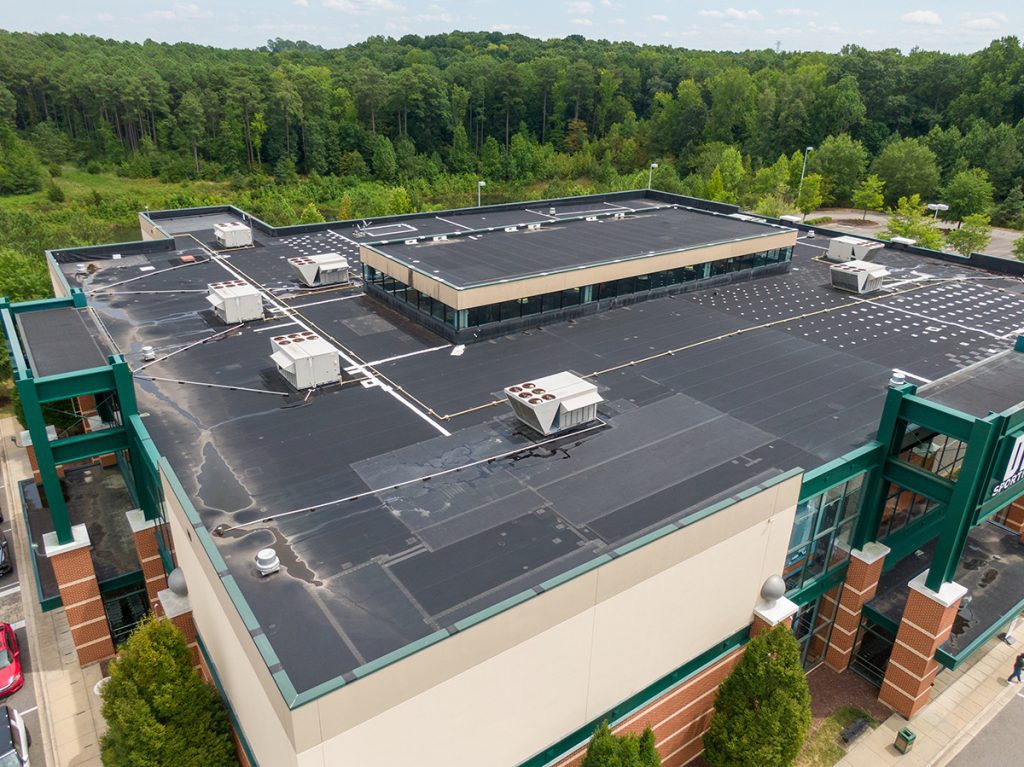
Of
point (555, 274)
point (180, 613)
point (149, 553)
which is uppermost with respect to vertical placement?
point (555, 274)

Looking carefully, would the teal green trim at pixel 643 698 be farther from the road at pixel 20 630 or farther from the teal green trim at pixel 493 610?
the road at pixel 20 630

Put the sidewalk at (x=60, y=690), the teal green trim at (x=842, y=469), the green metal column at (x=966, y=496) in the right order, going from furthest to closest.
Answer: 1. the sidewalk at (x=60, y=690)
2. the teal green trim at (x=842, y=469)
3. the green metal column at (x=966, y=496)

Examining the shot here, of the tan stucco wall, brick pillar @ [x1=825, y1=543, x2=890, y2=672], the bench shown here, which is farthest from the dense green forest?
the bench

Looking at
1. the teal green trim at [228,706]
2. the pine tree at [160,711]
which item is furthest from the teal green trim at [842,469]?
the pine tree at [160,711]

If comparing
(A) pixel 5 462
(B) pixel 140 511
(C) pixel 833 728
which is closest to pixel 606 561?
(C) pixel 833 728

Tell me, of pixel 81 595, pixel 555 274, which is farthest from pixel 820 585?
pixel 81 595

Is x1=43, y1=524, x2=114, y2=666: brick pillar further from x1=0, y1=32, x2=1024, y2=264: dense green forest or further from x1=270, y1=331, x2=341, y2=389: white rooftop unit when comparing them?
x1=0, y1=32, x2=1024, y2=264: dense green forest

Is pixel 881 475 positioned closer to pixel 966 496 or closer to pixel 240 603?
pixel 966 496
